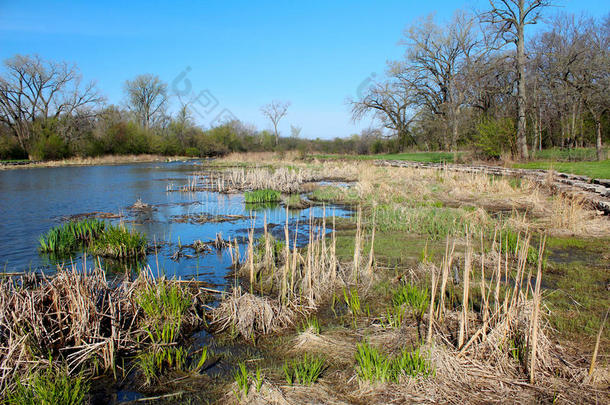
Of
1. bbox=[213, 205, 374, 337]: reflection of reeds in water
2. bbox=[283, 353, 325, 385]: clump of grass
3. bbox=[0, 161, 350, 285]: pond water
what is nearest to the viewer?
bbox=[283, 353, 325, 385]: clump of grass

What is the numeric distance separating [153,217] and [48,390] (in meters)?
8.60

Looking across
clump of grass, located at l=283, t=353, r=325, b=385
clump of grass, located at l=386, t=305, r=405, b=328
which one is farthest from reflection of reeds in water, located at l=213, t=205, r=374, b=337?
clump of grass, located at l=386, t=305, r=405, b=328

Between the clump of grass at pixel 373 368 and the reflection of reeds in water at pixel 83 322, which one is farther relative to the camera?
the reflection of reeds in water at pixel 83 322

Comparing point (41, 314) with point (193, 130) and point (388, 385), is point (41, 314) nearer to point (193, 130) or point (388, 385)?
point (388, 385)

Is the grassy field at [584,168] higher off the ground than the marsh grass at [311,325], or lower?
higher

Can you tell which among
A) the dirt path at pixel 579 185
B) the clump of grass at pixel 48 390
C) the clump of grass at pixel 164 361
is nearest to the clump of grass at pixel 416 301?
the clump of grass at pixel 164 361

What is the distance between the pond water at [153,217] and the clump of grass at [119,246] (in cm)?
28

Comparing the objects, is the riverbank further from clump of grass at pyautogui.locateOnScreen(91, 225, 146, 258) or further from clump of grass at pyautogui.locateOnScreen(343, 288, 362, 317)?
clump of grass at pyautogui.locateOnScreen(91, 225, 146, 258)

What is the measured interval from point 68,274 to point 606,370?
4.59 meters

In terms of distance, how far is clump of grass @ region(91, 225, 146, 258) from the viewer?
6.88 m

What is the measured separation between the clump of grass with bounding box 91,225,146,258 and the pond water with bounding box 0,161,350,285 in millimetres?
276

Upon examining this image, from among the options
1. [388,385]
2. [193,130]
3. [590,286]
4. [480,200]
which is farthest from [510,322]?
[193,130]

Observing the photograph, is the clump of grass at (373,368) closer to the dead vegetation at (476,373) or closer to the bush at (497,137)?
the dead vegetation at (476,373)

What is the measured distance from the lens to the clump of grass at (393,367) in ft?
9.43
